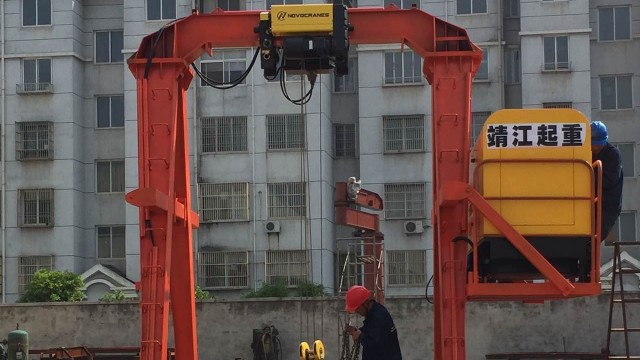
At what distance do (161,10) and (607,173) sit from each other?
1244 inches

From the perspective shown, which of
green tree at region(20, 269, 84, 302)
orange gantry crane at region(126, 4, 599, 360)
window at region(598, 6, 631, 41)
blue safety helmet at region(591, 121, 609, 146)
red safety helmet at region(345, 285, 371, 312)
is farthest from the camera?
window at region(598, 6, 631, 41)

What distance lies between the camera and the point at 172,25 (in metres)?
13.0

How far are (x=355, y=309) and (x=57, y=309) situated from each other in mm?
15956

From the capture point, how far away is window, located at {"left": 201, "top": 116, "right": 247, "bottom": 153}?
41.2 metres

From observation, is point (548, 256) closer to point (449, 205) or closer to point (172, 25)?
point (449, 205)

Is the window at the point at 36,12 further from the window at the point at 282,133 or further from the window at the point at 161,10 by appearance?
the window at the point at 282,133

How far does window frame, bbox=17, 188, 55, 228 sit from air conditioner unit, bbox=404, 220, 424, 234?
12.5 metres

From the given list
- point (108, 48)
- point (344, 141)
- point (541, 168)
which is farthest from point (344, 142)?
point (541, 168)

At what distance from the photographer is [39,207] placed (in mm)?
42500

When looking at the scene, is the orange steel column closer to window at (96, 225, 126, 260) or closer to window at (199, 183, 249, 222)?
window at (199, 183, 249, 222)

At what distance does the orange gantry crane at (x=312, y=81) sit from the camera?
11633mm

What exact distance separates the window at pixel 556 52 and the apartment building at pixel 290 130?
0.15 ft

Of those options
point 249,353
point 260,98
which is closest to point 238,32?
point 249,353

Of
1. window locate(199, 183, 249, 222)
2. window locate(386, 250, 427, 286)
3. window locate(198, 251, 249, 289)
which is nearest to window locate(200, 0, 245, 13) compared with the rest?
window locate(199, 183, 249, 222)
